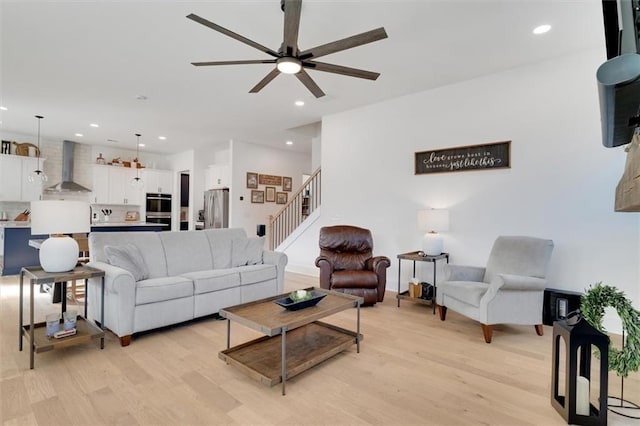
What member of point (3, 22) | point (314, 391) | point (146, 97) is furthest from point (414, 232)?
point (3, 22)

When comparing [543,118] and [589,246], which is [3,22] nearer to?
[543,118]

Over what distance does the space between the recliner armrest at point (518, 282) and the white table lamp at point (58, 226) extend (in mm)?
3744

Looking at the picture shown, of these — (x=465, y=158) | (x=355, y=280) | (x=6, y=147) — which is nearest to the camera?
(x=355, y=280)

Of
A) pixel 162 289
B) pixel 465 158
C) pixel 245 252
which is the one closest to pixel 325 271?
pixel 245 252

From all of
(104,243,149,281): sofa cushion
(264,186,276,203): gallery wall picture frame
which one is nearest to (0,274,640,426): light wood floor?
(104,243,149,281): sofa cushion

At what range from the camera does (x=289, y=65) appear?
2.56 m

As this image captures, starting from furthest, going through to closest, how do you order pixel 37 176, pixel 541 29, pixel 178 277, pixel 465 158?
pixel 37 176, pixel 465 158, pixel 178 277, pixel 541 29

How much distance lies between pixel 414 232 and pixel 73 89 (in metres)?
5.49

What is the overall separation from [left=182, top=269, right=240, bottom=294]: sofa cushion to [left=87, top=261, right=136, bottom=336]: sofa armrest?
0.61m

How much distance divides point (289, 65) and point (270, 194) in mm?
6370

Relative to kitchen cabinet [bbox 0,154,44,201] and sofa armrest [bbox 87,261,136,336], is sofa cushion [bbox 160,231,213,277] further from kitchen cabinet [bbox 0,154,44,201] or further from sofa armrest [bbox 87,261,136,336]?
kitchen cabinet [bbox 0,154,44,201]

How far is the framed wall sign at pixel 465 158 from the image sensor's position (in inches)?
159

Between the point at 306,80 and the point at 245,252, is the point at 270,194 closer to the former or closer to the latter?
the point at 245,252

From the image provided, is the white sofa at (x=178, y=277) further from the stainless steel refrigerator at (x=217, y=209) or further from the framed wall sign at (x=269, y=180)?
the framed wall sign at (x=269, y=180)
